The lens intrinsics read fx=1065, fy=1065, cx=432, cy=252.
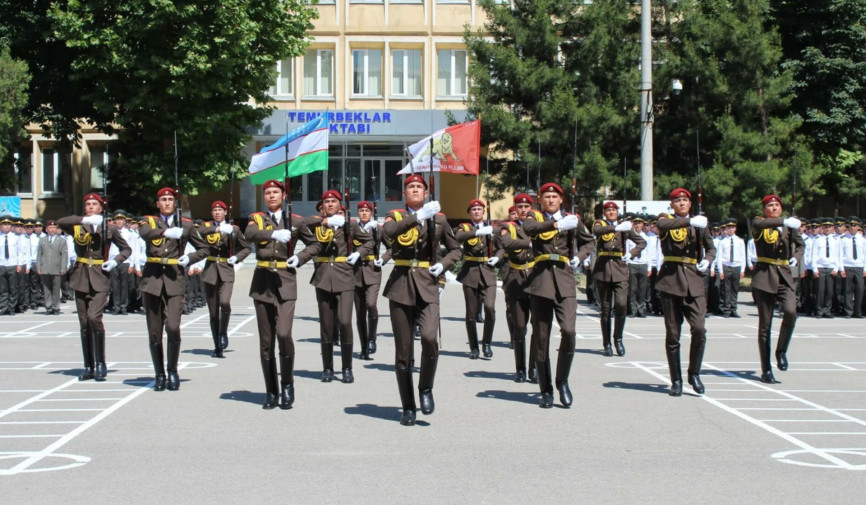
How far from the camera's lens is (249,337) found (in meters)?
17.3

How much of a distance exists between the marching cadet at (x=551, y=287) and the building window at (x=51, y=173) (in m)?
39.3

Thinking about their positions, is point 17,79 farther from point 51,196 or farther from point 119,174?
point 51,196

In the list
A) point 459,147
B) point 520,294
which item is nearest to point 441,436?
point 520,294

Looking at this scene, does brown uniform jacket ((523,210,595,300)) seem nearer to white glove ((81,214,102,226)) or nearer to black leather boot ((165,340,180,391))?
black leather boot ((165,340,180,391))

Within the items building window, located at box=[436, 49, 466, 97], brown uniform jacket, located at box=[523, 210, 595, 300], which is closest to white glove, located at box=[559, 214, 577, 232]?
brown uniform jacket, located at box=[523, 210, 595, 300]

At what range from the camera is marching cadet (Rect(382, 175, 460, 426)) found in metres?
9.47

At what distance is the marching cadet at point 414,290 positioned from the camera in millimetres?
9469

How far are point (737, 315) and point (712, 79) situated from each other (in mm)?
11089

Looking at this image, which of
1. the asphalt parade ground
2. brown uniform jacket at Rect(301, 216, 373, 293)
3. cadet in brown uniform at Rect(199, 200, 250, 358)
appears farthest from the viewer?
cadet in brown uniform at Rect(199, 200, 250, 358)

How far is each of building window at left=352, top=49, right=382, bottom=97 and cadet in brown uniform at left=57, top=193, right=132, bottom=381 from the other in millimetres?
31756

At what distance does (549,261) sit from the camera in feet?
34.7

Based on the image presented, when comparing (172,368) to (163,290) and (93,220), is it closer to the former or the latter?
(163,290)

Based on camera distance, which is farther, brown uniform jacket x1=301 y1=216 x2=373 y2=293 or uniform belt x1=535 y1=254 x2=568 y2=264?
brown uniform jacket x1=301 y1=216 x2=373 y2=293

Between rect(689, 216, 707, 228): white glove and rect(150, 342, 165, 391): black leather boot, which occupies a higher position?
rect(689, 216, 707, 228): white glove
